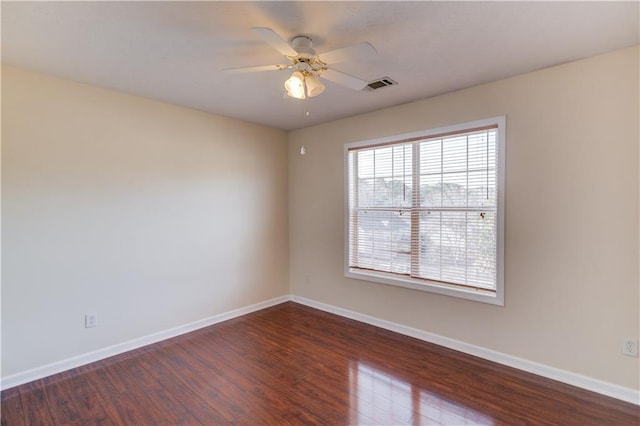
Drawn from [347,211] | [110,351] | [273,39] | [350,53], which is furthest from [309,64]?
[110,351]

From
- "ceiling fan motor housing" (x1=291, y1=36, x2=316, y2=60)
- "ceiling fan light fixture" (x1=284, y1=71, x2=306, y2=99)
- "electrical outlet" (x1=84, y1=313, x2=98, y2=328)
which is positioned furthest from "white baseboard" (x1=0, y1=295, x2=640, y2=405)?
"ceiling fan motor housing" (x1=291, y1=36, x2=316, y2=60)

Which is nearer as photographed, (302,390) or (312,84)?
(312,84)

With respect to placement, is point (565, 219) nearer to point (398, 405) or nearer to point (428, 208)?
point (428, 208)

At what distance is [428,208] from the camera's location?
3.32 m

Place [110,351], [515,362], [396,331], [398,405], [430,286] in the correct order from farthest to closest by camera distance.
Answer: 1. [396,331]
2. [430,286]
3. [110,351]
4. [515,362]
5. [398,405]

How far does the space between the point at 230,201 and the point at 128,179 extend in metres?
1.17

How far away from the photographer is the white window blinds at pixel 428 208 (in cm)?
296

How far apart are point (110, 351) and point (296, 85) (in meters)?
2.96

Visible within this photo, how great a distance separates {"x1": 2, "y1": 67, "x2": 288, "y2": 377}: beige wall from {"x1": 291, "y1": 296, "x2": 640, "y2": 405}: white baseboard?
1.75m

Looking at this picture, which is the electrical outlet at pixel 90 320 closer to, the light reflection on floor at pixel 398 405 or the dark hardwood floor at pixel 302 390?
the dark hardwood floor at pixel 302 390

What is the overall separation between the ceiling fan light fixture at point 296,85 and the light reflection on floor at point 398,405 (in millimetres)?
2164

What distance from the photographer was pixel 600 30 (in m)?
2.00

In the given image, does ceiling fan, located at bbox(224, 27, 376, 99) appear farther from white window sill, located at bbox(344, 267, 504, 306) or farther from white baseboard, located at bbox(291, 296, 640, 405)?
white baseboard, located at bbox(291, 296, 640, 405)

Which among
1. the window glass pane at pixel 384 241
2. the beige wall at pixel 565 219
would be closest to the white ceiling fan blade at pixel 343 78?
the beige wall at pixel 565 219
